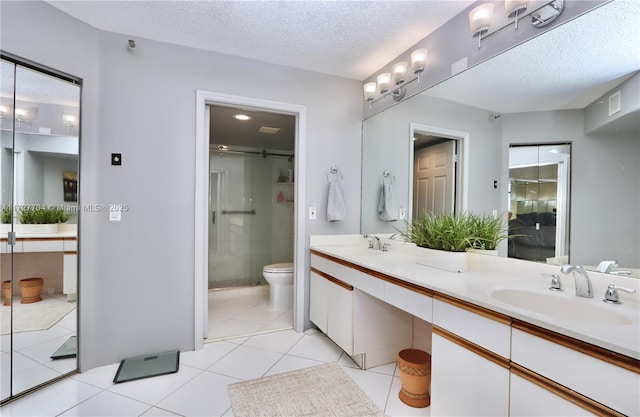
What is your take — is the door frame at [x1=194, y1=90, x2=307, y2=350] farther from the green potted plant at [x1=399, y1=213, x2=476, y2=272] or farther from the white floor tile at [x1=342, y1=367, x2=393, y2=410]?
the green potted plant at [x1=399, y1=213, x2=476, y2=272]

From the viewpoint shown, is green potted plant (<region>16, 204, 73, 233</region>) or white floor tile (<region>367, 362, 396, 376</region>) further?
white floor tile (<region>367, 362, 396, 376</region>)

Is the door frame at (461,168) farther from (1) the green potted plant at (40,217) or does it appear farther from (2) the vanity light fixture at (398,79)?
(1) the green potted plant at (40,217)

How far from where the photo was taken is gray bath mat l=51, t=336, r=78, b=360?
192cm

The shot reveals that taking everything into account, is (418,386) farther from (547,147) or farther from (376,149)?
(376,149)

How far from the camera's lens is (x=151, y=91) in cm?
213

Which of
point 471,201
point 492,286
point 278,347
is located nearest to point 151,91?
point 278,347

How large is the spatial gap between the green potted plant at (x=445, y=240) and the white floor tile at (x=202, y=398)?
4.78 ft

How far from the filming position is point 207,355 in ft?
7.27

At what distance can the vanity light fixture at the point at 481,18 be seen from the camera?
157cm

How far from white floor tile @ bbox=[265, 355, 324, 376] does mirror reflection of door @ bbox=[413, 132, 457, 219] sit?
1.35 m

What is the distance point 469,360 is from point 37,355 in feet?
8.10

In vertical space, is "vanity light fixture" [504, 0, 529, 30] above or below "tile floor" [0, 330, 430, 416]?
above

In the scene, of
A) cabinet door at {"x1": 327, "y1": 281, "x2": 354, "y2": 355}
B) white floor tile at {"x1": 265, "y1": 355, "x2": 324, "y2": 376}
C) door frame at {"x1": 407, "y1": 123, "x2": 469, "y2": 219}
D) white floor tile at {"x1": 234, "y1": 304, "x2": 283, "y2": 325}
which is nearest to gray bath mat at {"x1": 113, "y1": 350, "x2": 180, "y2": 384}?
white floor tile at {"x1": 265, "y1": 355, "x2": 324, "y2": 376}

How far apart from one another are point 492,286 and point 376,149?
5.29 ft
